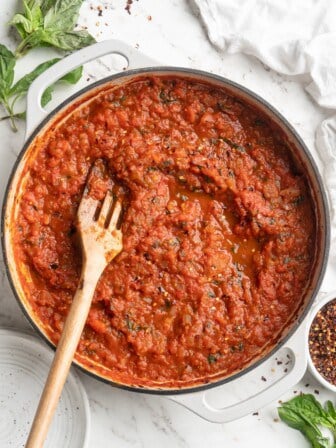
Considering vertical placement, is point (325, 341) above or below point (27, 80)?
below

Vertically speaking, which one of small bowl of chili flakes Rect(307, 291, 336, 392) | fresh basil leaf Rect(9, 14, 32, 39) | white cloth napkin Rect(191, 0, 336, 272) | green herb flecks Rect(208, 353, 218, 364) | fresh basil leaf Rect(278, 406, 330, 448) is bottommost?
fresh basil leaf Rect(278, 406, 330, 448)

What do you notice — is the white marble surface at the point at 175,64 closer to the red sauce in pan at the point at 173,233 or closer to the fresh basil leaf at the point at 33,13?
the fresh basil leaf at the point at 33,13

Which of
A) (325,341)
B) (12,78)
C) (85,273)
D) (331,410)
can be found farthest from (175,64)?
(331,410)

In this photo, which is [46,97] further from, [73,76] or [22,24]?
[22,24]

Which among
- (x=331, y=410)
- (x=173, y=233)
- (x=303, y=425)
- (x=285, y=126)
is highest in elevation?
(x=285, y=126)

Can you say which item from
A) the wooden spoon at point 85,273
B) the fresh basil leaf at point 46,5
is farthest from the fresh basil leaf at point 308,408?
the fresh basil leaf at point 46,5

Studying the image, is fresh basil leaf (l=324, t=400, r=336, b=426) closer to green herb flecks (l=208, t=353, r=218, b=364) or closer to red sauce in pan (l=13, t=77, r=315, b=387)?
red sauce in pan (l=13, t=77, r=315, b=387)

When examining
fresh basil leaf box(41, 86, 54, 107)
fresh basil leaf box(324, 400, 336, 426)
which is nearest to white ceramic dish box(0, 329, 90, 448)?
fresh basil leaf box(41, 86, 54, 107)
